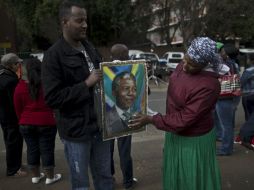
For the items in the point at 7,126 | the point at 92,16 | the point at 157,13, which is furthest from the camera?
the point at 157,13

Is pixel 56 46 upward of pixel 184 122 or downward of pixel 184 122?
upward

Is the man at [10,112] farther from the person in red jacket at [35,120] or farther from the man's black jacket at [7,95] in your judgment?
the person in red jacket at [35,120]

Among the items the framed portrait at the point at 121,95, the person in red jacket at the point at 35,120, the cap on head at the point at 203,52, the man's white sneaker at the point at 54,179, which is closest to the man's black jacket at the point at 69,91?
the framed portrait at the point at 121,95

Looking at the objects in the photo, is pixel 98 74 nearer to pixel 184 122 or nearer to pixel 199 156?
pixel 184 122

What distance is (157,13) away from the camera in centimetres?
3512

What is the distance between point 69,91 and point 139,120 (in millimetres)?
584

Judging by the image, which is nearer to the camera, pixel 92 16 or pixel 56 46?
pixel 56 46

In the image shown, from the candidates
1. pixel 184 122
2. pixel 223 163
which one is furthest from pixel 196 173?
pixel 223 163

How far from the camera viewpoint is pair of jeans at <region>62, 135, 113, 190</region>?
3.50 m

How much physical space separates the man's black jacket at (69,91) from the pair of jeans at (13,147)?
101 inches

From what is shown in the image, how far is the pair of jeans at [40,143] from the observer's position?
5371mm

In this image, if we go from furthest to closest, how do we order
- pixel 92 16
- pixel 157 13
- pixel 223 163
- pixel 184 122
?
pixel 157 13 → pixel 92 16 → pixel 223 163 → pixel 184 122

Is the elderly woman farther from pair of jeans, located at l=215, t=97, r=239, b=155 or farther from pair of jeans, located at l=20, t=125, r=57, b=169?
pair of jeans, located at l=215, t=97, r=239, b=155

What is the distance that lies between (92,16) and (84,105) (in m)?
29.6
